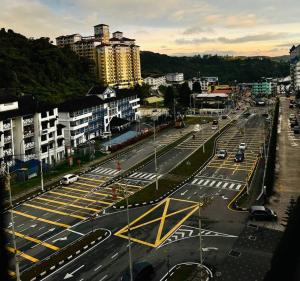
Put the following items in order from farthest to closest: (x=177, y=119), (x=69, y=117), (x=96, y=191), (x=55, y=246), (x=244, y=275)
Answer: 1. (x=177, y=119)
2. (x=69, y=117)
3. (x=96, y=191)
4. (x=55, y=246)
5. (x=244, y=275)

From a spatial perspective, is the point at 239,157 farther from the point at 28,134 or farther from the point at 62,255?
the point at 62,255

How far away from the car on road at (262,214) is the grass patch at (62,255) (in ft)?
52.6

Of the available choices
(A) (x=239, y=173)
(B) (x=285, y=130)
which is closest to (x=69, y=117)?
(A) (x=239, y=173)

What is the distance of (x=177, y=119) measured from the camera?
409 feet

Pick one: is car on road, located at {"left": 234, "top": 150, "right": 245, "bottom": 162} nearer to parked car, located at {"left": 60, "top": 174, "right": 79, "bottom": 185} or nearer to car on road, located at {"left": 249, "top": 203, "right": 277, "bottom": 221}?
car on road, located at {"left": 249, "top": 203, "right": 277, "bottom": 221}

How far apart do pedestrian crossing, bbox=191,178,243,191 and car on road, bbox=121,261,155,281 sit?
2567 centimetres

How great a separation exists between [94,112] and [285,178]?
182ft

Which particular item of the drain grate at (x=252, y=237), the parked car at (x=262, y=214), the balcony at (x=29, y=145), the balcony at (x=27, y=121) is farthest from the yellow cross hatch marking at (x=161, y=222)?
the balcony at (x=27, y=121)

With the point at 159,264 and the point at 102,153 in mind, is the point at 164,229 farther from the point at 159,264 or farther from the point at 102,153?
the point at 102,153

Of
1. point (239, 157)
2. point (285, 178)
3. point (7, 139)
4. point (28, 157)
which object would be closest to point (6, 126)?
point (7, 139)

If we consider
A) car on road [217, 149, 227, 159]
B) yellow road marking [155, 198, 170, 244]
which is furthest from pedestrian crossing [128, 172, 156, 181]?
car on road [217, 149, 227, 159]

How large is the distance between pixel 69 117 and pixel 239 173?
4249 cm

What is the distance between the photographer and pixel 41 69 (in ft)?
496

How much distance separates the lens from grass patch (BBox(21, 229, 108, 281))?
3192 centimetres
